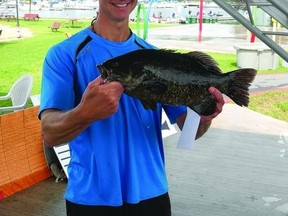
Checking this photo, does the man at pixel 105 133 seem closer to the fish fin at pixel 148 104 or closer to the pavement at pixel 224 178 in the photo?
the fish fin at pixel 148 104

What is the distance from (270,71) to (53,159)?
9776 millimetres

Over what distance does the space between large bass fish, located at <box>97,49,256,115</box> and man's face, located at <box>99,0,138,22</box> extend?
0.25 metres

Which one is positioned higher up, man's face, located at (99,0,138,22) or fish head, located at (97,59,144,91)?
man's face, located at (99,0,138,22)

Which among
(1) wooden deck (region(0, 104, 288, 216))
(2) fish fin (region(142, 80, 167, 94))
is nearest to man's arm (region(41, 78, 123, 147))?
(2) fish fin (region(142, 80, 167, 94))

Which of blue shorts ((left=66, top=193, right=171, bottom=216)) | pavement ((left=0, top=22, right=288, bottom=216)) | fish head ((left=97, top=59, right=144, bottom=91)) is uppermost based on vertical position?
fish head ((left=97, top=59, right=144, bottom=91))

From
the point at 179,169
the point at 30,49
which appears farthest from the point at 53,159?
the point at 30,49

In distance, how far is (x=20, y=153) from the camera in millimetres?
5062

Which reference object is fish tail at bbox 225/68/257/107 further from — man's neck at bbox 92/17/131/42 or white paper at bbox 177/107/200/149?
man's neck at bbox 92/17/131/42

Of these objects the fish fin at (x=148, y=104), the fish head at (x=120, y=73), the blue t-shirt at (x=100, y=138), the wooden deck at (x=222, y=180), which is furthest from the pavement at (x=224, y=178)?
the fish head at (x=120, y=73)

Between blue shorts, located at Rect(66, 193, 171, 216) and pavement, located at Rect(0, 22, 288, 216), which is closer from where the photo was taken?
blue shorts, located at Rect(66, 193, 171, 216)

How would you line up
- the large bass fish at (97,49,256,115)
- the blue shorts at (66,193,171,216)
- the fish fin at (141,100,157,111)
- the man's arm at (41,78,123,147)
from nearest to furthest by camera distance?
the man's arm at (41,78,123,147)
the large bass fish at (97,49,256,115)
the fish fin at (141,100,157,111)
the blue shorts at (66,193,171,216)

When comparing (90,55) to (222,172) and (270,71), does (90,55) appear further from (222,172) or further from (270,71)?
(270,71)

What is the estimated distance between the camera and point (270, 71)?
44.7ft

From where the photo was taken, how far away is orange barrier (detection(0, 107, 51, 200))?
4863 mm
